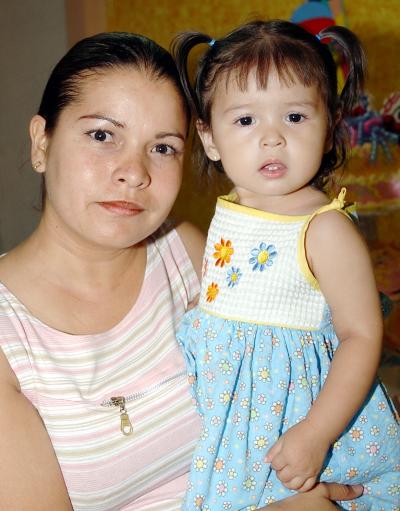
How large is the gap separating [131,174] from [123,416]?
41 cm

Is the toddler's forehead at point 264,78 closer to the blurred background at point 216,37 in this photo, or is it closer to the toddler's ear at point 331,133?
the toddler's ear at point 331,133

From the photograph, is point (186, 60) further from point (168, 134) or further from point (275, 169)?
point (275, 169)

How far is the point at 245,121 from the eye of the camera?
3.88ft

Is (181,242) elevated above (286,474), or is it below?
above

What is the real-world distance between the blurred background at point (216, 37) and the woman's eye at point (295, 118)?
2.03 metres

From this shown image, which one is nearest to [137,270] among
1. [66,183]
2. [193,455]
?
[66,183]

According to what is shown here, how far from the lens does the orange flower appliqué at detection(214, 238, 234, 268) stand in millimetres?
1230

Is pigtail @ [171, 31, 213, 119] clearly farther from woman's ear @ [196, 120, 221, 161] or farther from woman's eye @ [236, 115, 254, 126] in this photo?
woman's eye @ [236, 115, 254, 126]

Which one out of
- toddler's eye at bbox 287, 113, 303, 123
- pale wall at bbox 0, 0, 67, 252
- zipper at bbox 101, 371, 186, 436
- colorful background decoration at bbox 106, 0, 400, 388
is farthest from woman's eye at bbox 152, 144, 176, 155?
pale wall at bbox 0, 0, 67, 252

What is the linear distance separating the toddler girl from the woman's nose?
152 millimetres

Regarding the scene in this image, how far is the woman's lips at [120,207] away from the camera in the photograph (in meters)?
1.20

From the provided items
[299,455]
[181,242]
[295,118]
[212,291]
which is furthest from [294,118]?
[299,455]

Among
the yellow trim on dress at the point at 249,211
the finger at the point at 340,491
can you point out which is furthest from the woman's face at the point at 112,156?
the finger at the point at 340,491

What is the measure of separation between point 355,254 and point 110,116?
47 cm
